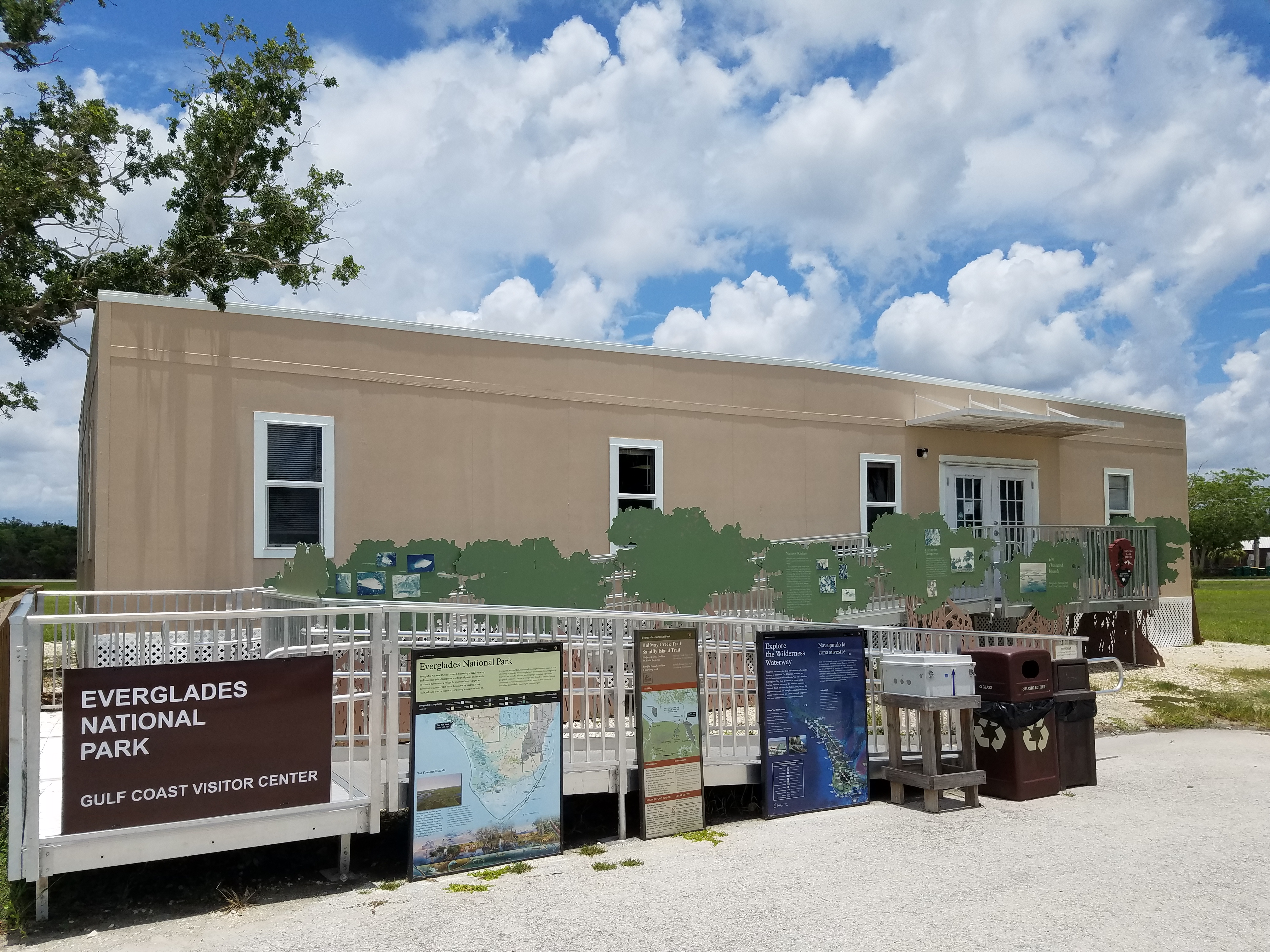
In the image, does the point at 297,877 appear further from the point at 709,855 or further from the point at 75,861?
the point at 709,855

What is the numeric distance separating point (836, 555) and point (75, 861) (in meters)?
9.02

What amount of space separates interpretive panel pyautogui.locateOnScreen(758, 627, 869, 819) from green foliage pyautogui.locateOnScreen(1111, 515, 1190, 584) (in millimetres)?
11181

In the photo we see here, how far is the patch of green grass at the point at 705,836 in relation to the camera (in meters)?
6.87

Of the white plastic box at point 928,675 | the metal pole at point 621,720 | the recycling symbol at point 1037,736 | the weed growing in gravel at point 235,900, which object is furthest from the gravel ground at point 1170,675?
the weed growing in gravel at point 235,900

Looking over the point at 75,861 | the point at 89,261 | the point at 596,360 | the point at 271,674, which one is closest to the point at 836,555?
the point at 596,360

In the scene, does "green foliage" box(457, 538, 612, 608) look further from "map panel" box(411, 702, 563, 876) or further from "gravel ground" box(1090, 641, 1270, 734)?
"gravel ground" box(1090, 641, 1270, 734)

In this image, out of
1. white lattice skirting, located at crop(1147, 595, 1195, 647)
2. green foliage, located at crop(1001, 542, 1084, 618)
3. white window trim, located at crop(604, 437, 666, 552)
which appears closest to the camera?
white window trim, located at crop(604, 437, 666, 552)

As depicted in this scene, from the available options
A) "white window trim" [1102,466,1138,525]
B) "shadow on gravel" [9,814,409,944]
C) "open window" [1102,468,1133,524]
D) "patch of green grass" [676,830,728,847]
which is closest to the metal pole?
"patch of green grass" [676,830,728,847]

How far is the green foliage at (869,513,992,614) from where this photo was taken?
13.1 metres

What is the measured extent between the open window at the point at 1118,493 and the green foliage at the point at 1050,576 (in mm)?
4639

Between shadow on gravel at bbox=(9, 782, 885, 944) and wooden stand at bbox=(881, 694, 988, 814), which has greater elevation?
wooden stand at bbox=(881, 694, 988, 814)

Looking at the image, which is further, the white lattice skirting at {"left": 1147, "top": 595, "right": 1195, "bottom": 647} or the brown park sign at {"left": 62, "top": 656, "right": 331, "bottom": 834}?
the white lattice skirting at {"left": 1147, "top": 595, "right": 1195, "bottom": 647}

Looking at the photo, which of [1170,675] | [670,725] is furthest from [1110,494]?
[670,725]

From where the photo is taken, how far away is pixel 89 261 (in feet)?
61.5
